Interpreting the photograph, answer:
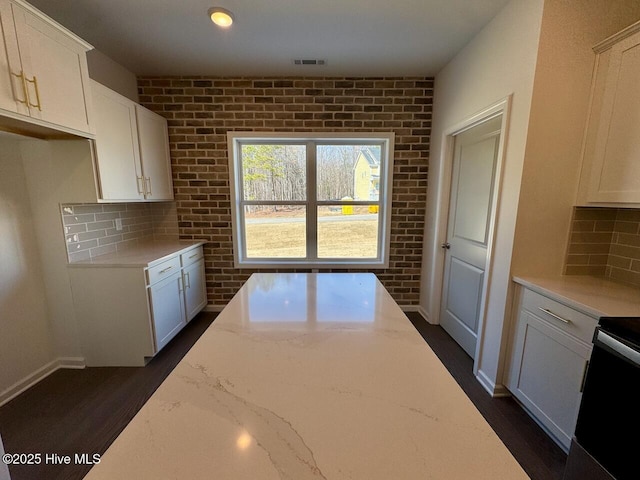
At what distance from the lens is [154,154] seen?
2.68 meters

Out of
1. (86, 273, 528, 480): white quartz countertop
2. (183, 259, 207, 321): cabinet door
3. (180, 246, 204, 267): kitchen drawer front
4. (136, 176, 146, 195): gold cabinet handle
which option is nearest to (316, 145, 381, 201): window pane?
(180, 246, 204, 267): kitchen drawer front

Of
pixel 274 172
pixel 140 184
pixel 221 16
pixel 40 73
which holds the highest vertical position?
pixel 221 16

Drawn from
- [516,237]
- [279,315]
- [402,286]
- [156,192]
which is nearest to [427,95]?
[516,237]

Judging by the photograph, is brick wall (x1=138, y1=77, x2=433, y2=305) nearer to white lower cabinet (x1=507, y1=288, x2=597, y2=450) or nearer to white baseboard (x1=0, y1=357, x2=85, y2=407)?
white baseboard (x1=0, y1=357, x2=85, y2=407)

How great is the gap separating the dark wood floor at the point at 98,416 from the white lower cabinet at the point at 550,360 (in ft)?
0.46

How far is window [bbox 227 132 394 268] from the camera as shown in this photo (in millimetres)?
3092

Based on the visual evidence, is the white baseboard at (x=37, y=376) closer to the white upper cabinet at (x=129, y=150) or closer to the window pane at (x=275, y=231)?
the white upper cabinet at (x=129, y=150)

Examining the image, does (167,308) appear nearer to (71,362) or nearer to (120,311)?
(120,311)

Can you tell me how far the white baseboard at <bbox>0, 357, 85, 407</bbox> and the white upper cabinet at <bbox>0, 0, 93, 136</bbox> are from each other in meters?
1.79

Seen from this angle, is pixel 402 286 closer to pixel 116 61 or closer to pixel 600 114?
pixel 600 114

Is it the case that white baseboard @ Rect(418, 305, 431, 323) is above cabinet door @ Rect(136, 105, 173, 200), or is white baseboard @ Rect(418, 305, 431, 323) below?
below

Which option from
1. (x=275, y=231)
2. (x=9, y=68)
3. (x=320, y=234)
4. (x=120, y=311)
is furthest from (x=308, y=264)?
(x=9, y=68)

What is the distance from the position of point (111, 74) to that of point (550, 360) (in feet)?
13.7

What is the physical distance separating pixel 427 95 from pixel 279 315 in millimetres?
2927
